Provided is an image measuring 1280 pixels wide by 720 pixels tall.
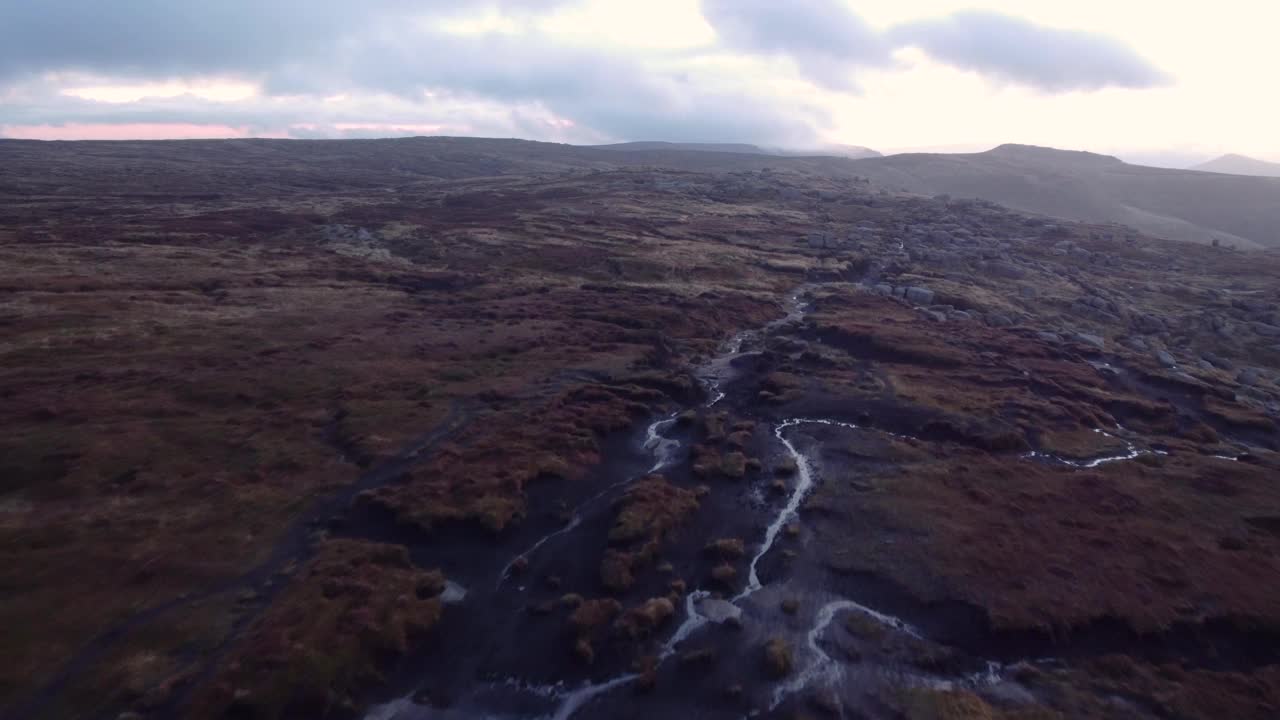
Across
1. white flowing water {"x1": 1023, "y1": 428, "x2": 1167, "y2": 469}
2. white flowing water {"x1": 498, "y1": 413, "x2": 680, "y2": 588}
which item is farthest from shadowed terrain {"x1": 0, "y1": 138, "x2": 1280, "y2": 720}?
white flowing water {"x1": 1023, "y1": 428, "x2": 1167, "y2": 469}

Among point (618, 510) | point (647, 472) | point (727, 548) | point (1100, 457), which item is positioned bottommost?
point (727, 548)

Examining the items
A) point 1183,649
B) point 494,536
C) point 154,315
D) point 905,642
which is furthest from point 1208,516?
point 154,315

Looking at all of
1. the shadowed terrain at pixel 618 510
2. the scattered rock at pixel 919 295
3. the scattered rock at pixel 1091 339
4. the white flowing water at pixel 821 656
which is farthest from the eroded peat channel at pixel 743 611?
the scattered rock at pixel 919 295

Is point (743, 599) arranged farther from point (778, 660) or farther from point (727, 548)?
point (778, 660)

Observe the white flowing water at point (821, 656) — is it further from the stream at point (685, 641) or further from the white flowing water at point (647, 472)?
the white flowing water at point (647, 472)

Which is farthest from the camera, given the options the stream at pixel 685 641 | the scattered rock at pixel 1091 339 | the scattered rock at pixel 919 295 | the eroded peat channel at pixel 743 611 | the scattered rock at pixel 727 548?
the scattered rock at pixel 919 295

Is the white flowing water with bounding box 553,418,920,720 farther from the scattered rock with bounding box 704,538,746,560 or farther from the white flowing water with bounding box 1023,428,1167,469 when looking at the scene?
the white flowing water with bounding box 1023,428,1167,469

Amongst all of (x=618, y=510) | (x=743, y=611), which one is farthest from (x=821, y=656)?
(x=618, y=510)

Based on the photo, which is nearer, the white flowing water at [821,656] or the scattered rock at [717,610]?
the white flowing water at [821,656]

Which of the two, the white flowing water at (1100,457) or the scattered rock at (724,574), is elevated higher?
the white flowing water at (1100,457)
